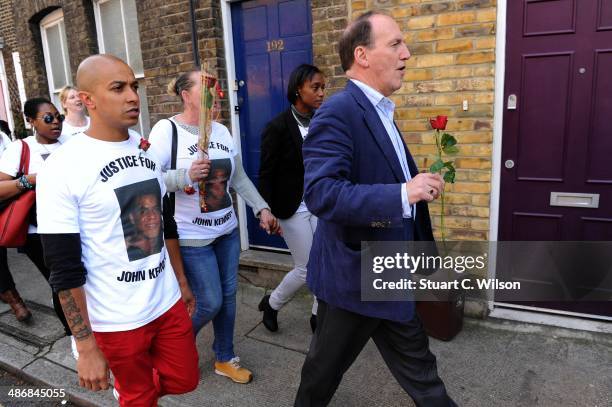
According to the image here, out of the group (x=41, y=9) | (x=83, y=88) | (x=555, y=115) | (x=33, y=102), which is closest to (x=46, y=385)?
(x=33, y=102)

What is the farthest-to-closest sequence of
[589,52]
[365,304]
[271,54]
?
[271,54], [589,52], [365,304]

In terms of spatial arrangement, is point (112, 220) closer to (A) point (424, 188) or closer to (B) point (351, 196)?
(B) point (351, 196)

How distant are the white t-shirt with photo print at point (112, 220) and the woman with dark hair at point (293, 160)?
1.26 m

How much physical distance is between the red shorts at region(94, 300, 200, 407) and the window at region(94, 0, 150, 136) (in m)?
4.35

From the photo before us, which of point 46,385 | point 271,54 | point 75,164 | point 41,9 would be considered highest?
point 41,9

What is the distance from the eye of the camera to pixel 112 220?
2.02 meters

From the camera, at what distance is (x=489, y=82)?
3.48 meters

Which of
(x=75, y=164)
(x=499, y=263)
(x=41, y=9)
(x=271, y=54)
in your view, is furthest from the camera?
(x=41, y=9)

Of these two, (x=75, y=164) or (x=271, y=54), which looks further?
(x=271, y=54)

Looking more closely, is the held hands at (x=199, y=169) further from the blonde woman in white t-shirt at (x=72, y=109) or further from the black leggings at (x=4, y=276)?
the black leggings at (x=4, y=276)

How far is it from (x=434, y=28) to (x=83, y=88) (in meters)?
2.62

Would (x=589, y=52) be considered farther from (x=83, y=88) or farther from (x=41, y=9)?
(x=41, y=9)

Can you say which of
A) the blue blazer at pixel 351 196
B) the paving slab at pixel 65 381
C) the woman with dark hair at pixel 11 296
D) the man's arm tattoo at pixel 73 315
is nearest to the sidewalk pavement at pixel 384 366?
the paving slab at pixel 65 381

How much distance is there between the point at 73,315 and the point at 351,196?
1.23 metres
